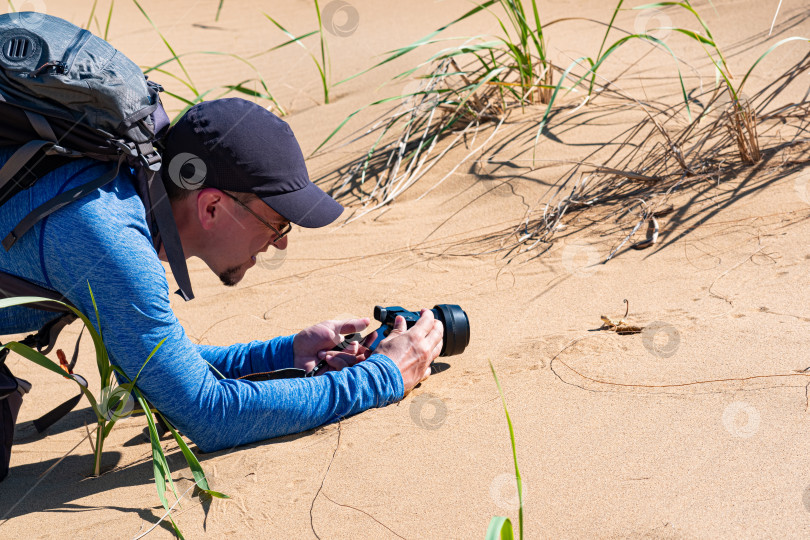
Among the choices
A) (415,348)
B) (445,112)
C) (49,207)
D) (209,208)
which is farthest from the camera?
(445,112)

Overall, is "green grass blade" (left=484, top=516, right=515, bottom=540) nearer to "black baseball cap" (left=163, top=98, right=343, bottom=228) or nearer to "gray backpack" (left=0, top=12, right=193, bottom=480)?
"black baseball cap" (left=163, top=98, right=343, bottom=228)

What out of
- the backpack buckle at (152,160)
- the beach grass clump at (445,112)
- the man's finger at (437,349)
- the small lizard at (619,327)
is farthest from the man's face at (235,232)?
the beach grass clump at (445,112)

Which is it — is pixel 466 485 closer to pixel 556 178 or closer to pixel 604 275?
pixel 604 275

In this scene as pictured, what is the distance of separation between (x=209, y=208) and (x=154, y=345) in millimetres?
374

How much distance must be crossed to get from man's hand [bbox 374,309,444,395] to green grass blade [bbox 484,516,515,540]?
79 centimetres

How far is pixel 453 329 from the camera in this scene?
2.02m

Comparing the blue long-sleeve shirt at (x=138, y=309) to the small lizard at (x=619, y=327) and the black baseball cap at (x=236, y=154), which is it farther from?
the small lizard at (x=619, y=327)

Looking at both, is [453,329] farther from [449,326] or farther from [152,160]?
[152,160]

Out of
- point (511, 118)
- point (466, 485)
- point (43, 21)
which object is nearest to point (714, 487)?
point (466, 485)

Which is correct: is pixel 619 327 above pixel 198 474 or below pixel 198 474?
below

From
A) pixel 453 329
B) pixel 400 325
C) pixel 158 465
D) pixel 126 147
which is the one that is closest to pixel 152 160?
pixel 126 147

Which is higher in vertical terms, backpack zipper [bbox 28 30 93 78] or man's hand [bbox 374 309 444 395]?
backpack zipper [bbox 28 30 93 78]

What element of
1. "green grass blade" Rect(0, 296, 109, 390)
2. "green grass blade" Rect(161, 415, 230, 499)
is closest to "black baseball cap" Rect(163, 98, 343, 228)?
"green grass blade" Rect(0, 296, 109, 390)

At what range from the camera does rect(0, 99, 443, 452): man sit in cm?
152
